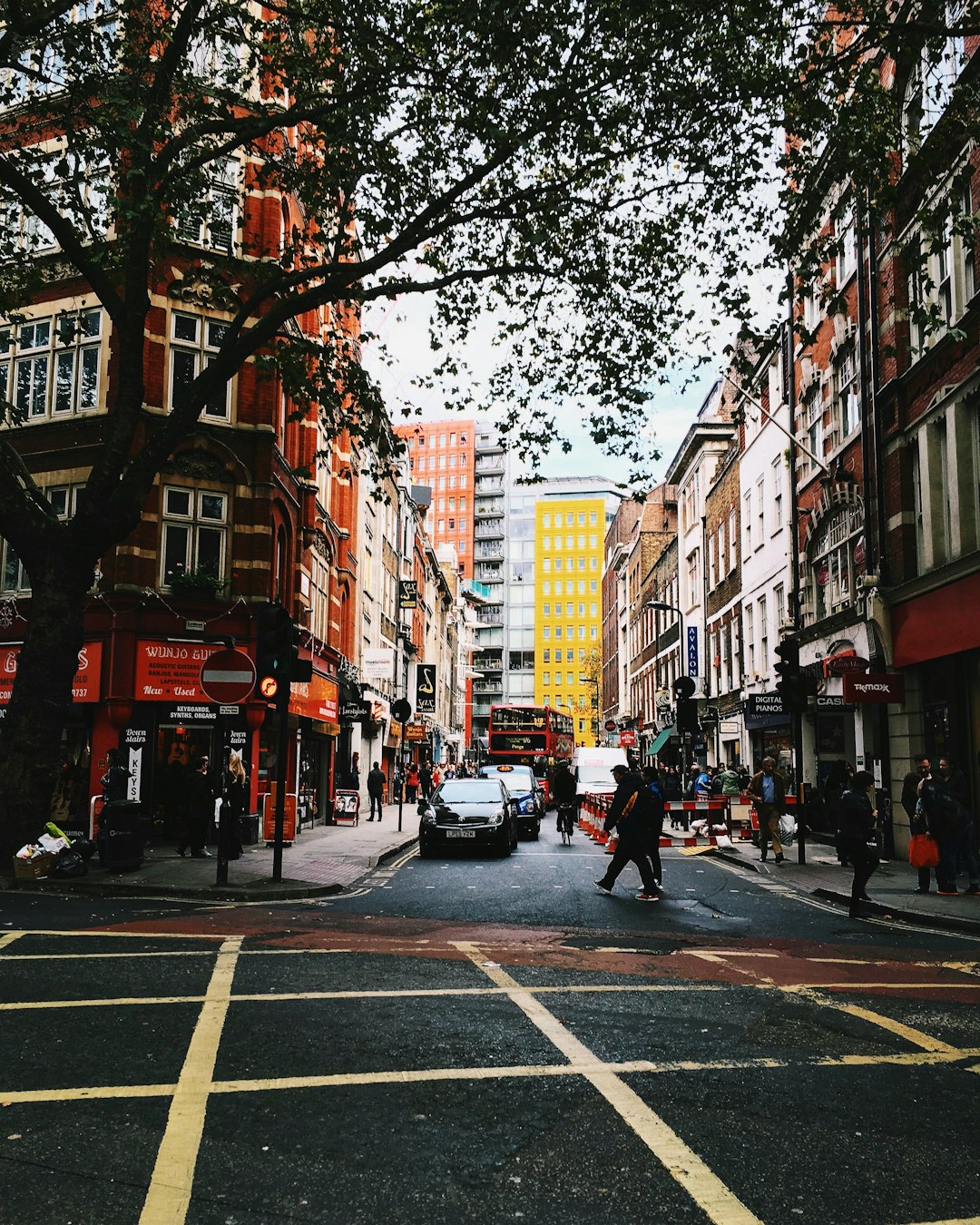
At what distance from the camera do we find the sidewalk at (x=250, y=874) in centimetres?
1324

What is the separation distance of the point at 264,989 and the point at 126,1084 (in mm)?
2256

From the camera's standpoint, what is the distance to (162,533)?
22234 mm

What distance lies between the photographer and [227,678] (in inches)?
542

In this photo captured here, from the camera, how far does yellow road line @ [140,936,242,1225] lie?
371 centimetres

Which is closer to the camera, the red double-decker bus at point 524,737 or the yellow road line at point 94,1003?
the yellow road line at point 94,1003

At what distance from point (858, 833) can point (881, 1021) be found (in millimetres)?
6311

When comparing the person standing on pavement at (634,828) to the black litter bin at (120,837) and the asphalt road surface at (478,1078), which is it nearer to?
the asphalt road surface at (478,1078)

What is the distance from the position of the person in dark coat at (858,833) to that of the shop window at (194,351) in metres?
15.9

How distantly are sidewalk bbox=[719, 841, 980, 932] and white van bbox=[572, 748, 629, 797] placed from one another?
15.7m

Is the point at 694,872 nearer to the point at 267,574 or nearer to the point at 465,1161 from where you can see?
the point at 267,574

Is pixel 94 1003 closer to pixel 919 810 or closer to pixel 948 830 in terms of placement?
pixel 919 810

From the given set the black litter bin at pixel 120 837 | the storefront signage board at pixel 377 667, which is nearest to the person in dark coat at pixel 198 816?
the black litter bin at pixel 120 837

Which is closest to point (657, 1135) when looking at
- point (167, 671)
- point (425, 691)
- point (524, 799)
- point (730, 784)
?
point (167, 671)

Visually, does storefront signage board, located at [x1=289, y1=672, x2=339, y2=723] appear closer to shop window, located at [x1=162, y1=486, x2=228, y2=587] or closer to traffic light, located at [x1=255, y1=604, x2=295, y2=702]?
shop window, located at [x1=162, y1=486, x2=228, y2=587]
